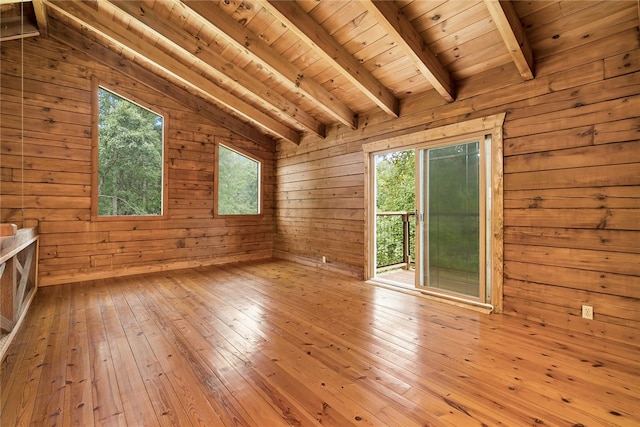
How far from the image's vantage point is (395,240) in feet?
18.0

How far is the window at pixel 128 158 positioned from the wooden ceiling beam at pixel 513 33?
478 cm

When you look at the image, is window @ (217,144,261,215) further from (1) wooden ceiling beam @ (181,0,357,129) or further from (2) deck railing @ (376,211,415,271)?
(2) deck railing @ (376,211,415,271)

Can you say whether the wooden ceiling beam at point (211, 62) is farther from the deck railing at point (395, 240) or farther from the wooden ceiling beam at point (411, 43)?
the wooden ceiling beam at point (411, 43)

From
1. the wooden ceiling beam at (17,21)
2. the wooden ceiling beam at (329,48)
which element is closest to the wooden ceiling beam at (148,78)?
the wooden ceiling beam at (17,21)

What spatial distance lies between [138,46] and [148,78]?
1.08 metres

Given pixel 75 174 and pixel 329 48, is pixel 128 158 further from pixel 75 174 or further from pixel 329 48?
pixel 329 48

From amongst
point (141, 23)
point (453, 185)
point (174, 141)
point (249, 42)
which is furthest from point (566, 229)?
point (174, 141)

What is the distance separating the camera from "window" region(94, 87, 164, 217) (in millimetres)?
4320

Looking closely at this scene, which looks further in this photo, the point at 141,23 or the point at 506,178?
the point at 141,23

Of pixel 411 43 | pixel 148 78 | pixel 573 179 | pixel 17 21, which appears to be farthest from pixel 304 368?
pixel 17 21

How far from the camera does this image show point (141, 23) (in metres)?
3.10

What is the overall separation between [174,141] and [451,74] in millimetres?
4319

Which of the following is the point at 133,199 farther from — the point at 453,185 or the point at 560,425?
the point at 560,425

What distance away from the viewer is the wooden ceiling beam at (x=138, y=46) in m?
3.29
